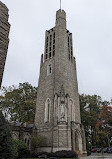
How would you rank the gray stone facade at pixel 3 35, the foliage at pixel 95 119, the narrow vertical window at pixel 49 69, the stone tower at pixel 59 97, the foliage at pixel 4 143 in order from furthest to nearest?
1. the foliage at pixel 95 119
2. the narrow vertical window at pixel 49 69
3. the stone tower at pixel 59 97
4. the foliage at pixel 4 143
5. the gray stone facade at pixel 3 35

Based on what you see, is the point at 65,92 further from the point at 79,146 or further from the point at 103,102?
the point at 103,102

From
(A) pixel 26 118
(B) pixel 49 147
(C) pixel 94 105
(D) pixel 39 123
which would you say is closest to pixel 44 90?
(D) pixel 39 123

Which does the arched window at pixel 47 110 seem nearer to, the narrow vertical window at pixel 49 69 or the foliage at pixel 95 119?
the narrow vertical window at pixel 49 69

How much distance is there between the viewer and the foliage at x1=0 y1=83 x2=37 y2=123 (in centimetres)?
3362

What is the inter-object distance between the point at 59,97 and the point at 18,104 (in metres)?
15.4

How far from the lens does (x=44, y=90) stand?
2514 cm

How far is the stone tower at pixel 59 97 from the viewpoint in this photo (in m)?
20.3

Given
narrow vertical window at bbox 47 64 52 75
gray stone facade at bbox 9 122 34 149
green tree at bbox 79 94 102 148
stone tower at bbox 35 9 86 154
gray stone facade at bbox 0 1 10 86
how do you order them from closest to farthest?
gray stone facade at bbox 0 1 10 86 < stone tower at bbox 35 9 86 154 < gray stone facade at bbox 9 122 34 149 < narrow vertical window at bbox 47 64 52 75 < green tree at bbox 79 94 102 148

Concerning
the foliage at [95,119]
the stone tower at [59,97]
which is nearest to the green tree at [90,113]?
the foliage at [95,119]

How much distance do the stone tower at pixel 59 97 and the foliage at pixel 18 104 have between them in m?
9.84

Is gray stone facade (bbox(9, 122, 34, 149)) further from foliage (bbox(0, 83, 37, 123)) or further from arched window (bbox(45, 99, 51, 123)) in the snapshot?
foliage (bbox(0, 83, 37, 123))

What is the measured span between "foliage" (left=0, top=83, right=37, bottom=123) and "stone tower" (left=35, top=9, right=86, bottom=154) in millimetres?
9844

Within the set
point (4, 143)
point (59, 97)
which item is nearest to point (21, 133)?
point (59, 97)

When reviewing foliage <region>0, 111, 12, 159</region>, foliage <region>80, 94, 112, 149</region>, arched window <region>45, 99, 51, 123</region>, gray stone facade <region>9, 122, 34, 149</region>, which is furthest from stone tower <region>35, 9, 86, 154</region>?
foliage <region>0, 111, 12, 159</region>
